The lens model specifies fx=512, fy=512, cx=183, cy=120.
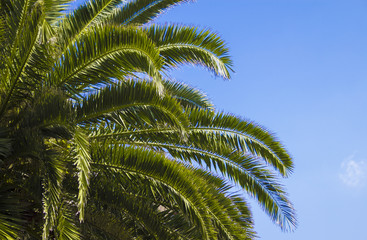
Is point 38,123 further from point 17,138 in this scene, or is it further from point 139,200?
point 139,200

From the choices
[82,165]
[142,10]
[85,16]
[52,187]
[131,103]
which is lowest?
[52,187]

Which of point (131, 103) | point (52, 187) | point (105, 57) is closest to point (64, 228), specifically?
point (52, 187)

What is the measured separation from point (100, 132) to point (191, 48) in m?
2.17

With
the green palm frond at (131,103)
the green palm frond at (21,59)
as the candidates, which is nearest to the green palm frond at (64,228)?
the green palm frond at (131,103)

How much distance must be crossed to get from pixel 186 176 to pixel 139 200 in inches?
51.9

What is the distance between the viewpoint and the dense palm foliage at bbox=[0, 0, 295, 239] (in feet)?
23.3

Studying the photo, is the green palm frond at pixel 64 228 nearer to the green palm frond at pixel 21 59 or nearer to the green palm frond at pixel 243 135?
the green palm frond at pixel 21 59

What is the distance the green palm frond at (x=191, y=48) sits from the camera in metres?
8.85

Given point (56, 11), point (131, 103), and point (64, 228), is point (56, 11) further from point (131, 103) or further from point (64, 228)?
point (64, 228)

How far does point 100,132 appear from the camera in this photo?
891 cm

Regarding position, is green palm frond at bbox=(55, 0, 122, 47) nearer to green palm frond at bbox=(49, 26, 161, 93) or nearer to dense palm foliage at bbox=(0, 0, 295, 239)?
dense palm foliage at bbox=(0, 0, 295, 239)

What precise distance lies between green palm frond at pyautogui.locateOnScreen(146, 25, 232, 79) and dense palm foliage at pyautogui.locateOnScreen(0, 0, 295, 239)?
0.02 metres

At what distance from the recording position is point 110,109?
7.74m

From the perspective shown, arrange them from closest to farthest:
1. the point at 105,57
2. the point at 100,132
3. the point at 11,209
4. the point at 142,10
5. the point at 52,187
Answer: the point at 52,187, the point at 11,209, the point at 105,57, the point at 100,132, the point at 142,10
